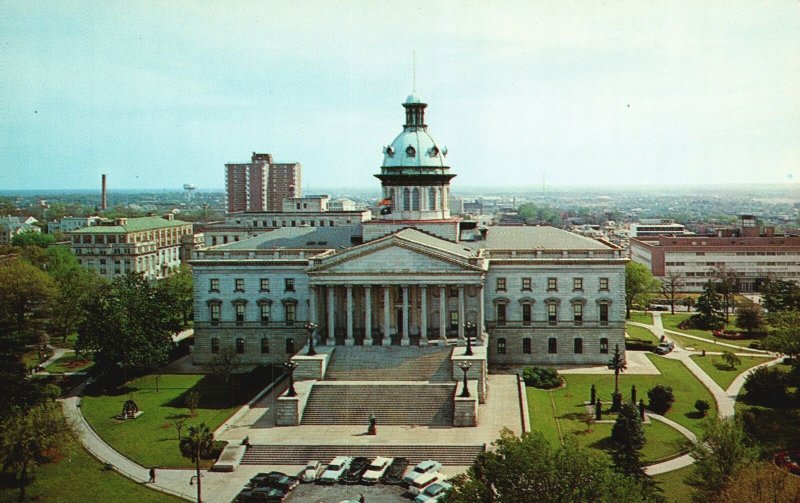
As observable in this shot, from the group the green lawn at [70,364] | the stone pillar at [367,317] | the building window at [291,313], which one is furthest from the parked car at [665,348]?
the green lawn at [70,364]

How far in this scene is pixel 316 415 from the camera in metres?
66.6

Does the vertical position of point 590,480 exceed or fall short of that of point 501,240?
it falls short

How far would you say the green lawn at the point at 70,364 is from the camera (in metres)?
86.4

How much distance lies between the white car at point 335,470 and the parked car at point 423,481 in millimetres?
5258

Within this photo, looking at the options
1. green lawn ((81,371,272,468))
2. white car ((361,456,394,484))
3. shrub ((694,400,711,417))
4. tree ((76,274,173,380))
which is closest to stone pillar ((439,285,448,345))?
green lawn ((81,371,272,468))

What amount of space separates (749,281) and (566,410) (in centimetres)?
9708

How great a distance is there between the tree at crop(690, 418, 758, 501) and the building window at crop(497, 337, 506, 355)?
38418 millimetres

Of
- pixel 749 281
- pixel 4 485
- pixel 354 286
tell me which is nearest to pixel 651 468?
pixel 354 286

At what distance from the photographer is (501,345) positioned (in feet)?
276

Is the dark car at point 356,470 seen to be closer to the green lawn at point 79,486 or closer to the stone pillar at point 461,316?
the green lawn at point 79,486

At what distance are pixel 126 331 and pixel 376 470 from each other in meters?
33.2

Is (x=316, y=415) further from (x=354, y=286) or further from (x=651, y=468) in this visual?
(x=651, y=468)

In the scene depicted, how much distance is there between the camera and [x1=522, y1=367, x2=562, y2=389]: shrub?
74406 mm

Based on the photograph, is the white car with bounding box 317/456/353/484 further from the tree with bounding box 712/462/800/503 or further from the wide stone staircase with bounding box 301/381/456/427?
the tree with bounding box 712/462/800/503
